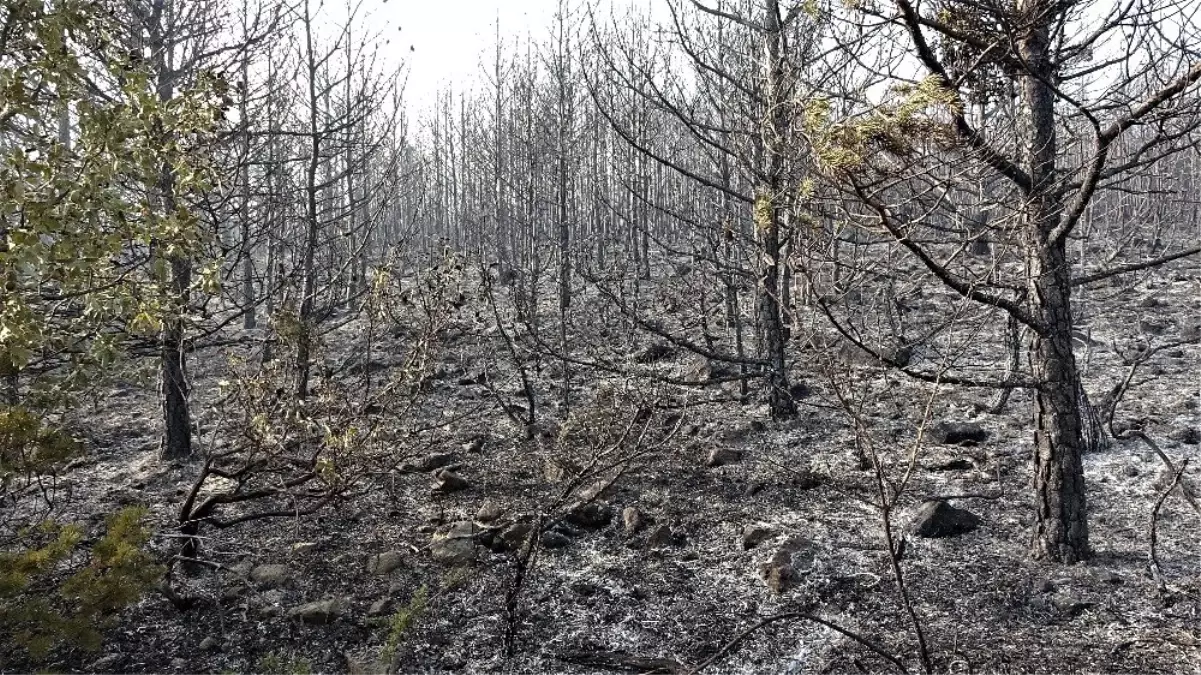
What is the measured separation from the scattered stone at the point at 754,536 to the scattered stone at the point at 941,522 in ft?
3.37

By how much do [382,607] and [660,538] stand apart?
82.4 inches

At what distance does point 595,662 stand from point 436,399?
6732 mm

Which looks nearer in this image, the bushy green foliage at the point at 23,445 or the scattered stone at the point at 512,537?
the bushy green foliage at the point at 23,445

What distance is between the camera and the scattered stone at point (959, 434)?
281 inches

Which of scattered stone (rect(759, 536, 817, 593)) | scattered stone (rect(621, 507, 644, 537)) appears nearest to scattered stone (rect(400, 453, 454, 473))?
scattered stone (rect(621, 507, 644, 537))

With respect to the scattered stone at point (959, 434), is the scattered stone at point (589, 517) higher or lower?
lower

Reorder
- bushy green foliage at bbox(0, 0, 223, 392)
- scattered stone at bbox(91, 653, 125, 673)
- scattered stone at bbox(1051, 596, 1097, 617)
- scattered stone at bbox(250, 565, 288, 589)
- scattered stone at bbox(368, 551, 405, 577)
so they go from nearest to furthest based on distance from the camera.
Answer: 1. bushy green foliage at bbox(0, 0, 223, 392)
2. scattered stone at bbox(1051, 596, 1097, 617)
3. scattered stone at bbox(91, 653, 125, 673)
4. scattered stone at bbox(250, 565, 288, 589)
5. scattered stone at bbox(368, 551, 405, 577)

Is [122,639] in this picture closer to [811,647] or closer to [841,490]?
[811,647]

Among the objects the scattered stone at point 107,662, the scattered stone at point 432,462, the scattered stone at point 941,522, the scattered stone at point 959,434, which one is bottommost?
the scattered stone at point 107,662

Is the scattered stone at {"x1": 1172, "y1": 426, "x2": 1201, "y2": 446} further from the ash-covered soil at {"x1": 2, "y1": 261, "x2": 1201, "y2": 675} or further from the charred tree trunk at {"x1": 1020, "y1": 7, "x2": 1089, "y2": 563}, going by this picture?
the charred tree trunk at {"x1": 1020, "y1": 7, "x2": 1089, "y2": 563}

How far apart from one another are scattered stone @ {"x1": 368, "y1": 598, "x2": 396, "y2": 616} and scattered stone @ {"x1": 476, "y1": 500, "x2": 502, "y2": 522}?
1.30 metres

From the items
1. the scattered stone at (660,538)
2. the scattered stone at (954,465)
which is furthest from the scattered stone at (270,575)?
the scattered stone at (954,465)

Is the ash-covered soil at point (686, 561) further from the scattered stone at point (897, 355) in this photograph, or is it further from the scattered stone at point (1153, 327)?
the scattered stone at point (1153, 327)

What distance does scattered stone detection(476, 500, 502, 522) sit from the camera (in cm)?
598
